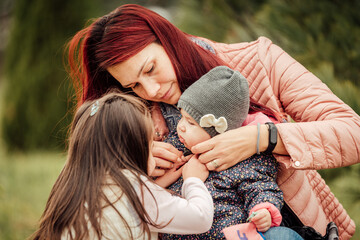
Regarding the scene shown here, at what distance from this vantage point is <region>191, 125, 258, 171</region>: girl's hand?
5.96 ft

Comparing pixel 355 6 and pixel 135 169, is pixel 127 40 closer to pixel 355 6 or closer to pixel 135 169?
pixel 135 169

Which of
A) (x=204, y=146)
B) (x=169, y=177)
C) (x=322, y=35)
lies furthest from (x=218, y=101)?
(x=322, y=35)

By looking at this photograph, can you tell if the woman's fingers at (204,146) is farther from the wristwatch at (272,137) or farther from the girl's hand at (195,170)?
the wristwatch at (272,137)

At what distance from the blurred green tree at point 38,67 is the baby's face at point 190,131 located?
4.37m

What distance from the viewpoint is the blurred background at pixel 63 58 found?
2.52 m

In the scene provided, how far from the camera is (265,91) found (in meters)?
2.08

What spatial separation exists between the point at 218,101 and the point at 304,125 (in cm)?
40

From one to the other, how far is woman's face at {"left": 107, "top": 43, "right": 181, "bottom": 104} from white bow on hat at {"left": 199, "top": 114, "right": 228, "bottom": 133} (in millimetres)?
305

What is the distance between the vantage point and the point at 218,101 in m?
1.83

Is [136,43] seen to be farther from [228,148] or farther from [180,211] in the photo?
[180,211]

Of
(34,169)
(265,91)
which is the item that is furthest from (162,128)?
(34,169)

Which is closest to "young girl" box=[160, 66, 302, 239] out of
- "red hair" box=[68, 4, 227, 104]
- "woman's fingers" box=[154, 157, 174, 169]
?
"woman's fingers" box=[154, 157, 174, 169]

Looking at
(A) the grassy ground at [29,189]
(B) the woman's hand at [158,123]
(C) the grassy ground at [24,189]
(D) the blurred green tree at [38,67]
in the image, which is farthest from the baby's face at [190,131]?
(D) the blurred green tree at [38,67]

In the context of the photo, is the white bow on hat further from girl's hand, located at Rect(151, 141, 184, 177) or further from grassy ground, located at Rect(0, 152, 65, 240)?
grassy ground, located at Rect(0, 152, 65, 240)
